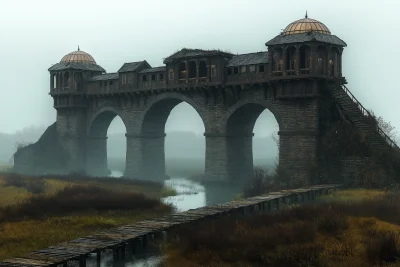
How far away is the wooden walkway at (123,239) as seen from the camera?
15109 millimetres

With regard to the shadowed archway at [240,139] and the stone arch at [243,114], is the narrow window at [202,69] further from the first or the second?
the shadowed archway at [240,139]

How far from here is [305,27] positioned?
35375 millimetres

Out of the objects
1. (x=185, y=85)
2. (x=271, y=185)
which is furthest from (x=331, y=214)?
(x=185, y=85)

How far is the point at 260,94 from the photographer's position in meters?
37.7

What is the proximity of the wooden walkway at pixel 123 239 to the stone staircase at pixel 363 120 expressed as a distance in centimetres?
901

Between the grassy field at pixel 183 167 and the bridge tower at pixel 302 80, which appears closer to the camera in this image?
the bridge tower at pixel 302 80

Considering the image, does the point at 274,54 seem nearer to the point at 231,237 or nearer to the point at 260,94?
the point at 260,94

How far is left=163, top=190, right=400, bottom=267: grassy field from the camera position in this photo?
15406 millimetres

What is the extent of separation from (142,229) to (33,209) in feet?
24.6

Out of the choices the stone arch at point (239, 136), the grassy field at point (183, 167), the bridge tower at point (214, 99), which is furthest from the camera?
the grassy field at point (183, 167)

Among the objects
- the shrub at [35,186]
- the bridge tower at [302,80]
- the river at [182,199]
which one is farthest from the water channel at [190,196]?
the shrub at [35,186]

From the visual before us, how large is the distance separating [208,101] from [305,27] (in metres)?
10.2

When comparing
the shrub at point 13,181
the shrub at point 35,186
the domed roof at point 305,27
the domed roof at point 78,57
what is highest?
the domed roof at point 78,57

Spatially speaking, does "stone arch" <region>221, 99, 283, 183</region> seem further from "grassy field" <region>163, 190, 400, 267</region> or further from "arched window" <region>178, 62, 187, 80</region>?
"grassy field" <region>163, 190, 400, 267</region>
